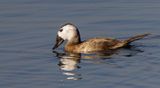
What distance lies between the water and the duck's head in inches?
9.3

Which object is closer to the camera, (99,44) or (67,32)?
(99,44)

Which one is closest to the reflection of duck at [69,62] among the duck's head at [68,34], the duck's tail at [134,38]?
the duck's head at [68,34]

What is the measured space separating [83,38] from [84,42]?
3.66ft

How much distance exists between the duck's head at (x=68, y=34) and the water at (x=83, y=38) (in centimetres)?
24

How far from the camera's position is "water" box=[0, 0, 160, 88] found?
15.4 meters

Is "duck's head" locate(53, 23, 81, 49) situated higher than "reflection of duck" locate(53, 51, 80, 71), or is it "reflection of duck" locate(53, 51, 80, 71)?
"duck's head" locate(53, 23, 81, 49)

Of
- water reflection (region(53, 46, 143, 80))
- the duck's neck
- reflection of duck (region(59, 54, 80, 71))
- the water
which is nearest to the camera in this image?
the water

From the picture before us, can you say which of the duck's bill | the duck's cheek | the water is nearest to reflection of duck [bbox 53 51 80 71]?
the water

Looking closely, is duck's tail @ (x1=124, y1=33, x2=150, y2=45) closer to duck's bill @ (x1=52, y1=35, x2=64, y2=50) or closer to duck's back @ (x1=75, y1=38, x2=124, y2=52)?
duck's back @ (x1=75, y1=38, x2=124, y2=52)

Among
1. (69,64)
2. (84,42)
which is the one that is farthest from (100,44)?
(69,64)

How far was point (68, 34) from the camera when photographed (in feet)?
65.2

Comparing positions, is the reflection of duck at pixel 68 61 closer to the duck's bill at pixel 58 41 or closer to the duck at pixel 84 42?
the duck at pixel 84 42

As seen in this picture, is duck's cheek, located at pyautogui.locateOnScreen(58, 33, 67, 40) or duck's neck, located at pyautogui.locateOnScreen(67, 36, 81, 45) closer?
duck's neck, located at pyautogui.locateOnScreen(67, 36, 81, 45)

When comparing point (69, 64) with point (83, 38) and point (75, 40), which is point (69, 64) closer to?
point (75, 40)
